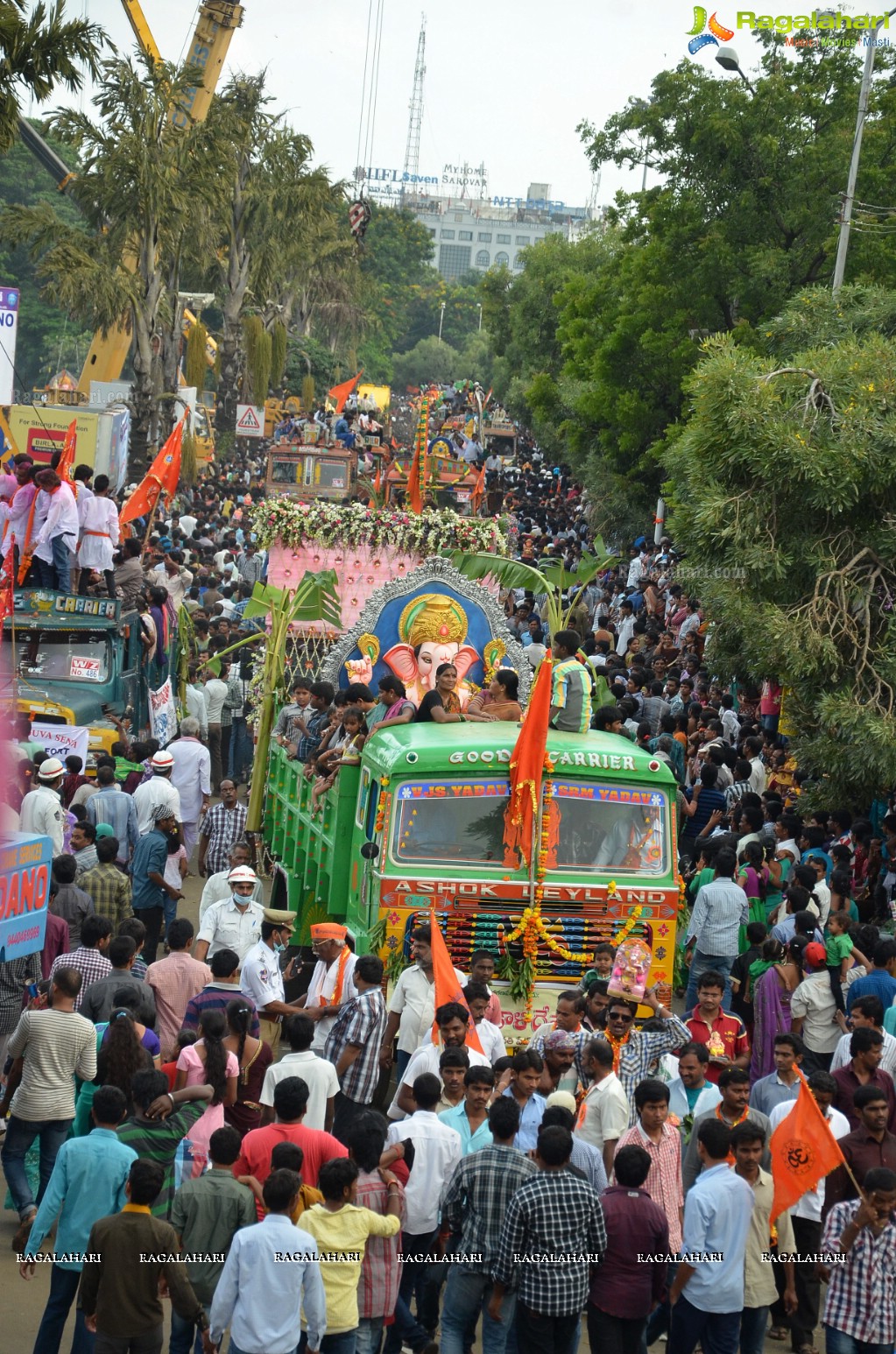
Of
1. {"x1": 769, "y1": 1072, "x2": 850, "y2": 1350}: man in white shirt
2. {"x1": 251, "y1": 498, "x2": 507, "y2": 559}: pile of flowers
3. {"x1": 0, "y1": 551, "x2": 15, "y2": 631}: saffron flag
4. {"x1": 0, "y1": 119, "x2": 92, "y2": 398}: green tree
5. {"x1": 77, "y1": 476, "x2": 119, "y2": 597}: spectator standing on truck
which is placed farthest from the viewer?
{"x1": 0, "y1": 119, "x2": 92, "y2": 398}: green tree

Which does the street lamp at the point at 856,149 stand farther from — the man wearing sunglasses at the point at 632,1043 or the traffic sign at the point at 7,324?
the man wearing sunglasses at the point at 632,1043

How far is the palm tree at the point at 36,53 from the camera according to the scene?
73.0 ft

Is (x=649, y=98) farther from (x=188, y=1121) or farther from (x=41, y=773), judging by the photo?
(x=188, y=1121)

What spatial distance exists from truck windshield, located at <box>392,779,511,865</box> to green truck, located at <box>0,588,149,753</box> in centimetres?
615

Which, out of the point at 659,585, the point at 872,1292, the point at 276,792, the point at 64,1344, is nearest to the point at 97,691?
the point at 276,792

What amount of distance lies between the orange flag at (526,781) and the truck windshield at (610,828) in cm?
23

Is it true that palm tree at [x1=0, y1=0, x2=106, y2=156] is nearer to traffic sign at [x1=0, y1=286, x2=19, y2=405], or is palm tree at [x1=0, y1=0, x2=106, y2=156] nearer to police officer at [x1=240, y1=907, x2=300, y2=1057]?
traffic sign at [x1=0, y1=286, x2=19, y2=405]

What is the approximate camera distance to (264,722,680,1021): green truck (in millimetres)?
10062

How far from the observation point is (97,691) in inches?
643

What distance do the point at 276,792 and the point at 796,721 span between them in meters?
4.27

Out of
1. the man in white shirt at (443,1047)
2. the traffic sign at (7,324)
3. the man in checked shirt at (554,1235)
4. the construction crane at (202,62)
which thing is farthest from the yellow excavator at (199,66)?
the man in checked shirt at (554,1235)

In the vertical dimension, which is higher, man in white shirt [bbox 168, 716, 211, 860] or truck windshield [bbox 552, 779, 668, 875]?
truck windshield [bbox 552, 779, 668, 875]

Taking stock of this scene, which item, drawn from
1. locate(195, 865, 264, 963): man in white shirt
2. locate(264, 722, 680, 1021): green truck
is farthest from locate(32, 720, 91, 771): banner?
locate(195, 865, 264, 963): man in white shirt

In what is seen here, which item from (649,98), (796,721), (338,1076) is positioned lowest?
(338,1076)
